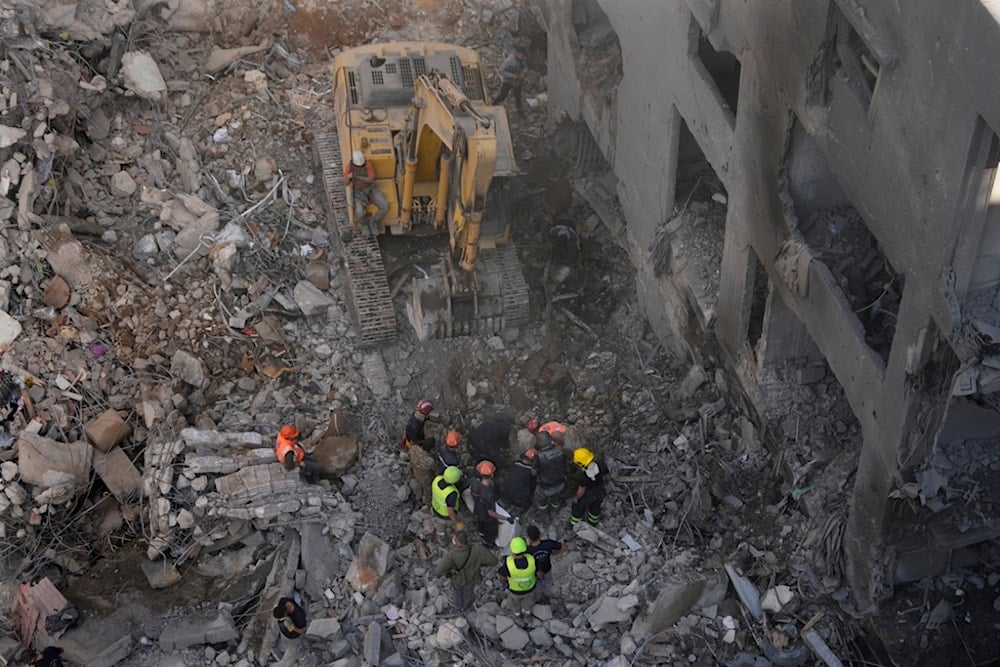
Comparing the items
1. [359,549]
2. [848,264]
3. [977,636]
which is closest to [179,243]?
[359,549]

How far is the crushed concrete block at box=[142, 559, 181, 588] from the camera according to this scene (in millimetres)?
13406

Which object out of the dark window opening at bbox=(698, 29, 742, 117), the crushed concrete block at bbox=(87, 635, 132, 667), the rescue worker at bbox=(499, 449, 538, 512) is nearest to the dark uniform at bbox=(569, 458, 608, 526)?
the rescue worker at bbox=(499, 449, 538, 512)

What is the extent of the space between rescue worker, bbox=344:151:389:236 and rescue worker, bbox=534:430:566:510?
3971mm

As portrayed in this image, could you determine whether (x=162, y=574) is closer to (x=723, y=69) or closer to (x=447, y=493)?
(x=447, y=493)

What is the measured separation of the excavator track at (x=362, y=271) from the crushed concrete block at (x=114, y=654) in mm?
4707

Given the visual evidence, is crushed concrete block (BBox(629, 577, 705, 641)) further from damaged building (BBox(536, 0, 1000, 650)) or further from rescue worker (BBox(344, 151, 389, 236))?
rescue worker (BBox(344, 151, 389, 236))

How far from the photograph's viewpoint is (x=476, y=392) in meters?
15.2

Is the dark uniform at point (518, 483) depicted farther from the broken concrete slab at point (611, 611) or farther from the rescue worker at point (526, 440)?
the broken concrete slab at point (611, 611)

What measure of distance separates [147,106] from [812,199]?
1083 cm

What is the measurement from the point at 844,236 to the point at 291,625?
21.4 feet

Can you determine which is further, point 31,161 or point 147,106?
point 147,106

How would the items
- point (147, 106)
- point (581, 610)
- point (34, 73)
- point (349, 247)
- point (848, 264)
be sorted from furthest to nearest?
point (147, 106)
point (34, 73)
point (349, 247)
point (581, 610)
point (848, 264)

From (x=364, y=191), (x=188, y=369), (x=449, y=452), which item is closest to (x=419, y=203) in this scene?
(x=364, y=191)

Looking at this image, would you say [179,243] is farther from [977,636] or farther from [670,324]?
[977,636]
